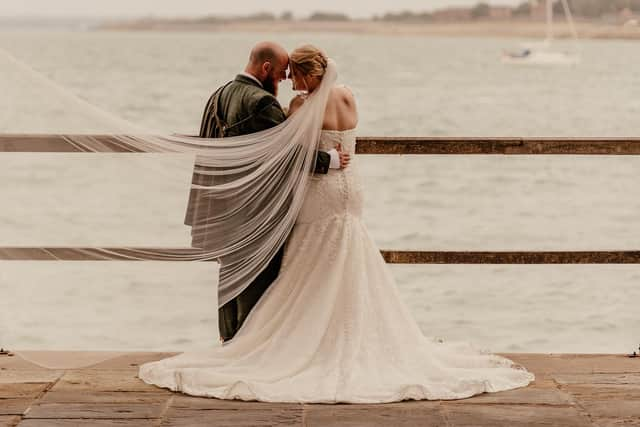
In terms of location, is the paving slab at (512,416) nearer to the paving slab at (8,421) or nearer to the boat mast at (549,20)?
the paving slab at (8,421)

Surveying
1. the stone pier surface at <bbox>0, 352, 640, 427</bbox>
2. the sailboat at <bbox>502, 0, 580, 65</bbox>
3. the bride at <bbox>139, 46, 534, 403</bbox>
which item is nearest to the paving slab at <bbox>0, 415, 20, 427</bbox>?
the stone pier surface at <bbox>0, 352, 640, 427</bbox>

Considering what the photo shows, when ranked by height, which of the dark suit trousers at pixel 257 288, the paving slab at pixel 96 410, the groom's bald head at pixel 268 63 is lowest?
the paving slab at pixel 96 410

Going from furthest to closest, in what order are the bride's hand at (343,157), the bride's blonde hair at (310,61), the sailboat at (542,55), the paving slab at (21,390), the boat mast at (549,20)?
1. the sailboat at (542,55)
2. the boat mast at (549,20)
3. the bride's hand at (343,157)
4. the bride's blonde hair at (310,61)
5. the paving slab at (21,390)

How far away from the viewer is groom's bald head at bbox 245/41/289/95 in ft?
17.9

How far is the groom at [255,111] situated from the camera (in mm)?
5449

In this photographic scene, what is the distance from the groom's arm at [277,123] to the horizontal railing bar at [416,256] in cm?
65

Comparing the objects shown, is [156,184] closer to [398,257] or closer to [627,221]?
[398,257]

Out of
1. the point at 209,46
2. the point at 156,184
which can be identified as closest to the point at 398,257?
the point at 156,184

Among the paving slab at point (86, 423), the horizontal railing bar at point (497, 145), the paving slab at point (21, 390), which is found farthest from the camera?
the horizontal railing bar at point (497, 145)

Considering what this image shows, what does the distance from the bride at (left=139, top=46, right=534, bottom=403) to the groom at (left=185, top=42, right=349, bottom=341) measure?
0.07 metres

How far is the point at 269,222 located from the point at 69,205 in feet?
3.05

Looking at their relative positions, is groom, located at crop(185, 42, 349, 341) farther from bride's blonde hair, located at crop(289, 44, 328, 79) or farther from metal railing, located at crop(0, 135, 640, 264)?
metal railing, located at crop(0, 135, 640, 264)

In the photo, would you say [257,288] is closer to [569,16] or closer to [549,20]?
[569,16]

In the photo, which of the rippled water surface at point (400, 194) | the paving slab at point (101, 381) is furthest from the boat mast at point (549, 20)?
the paving slab at point (101, 381)
